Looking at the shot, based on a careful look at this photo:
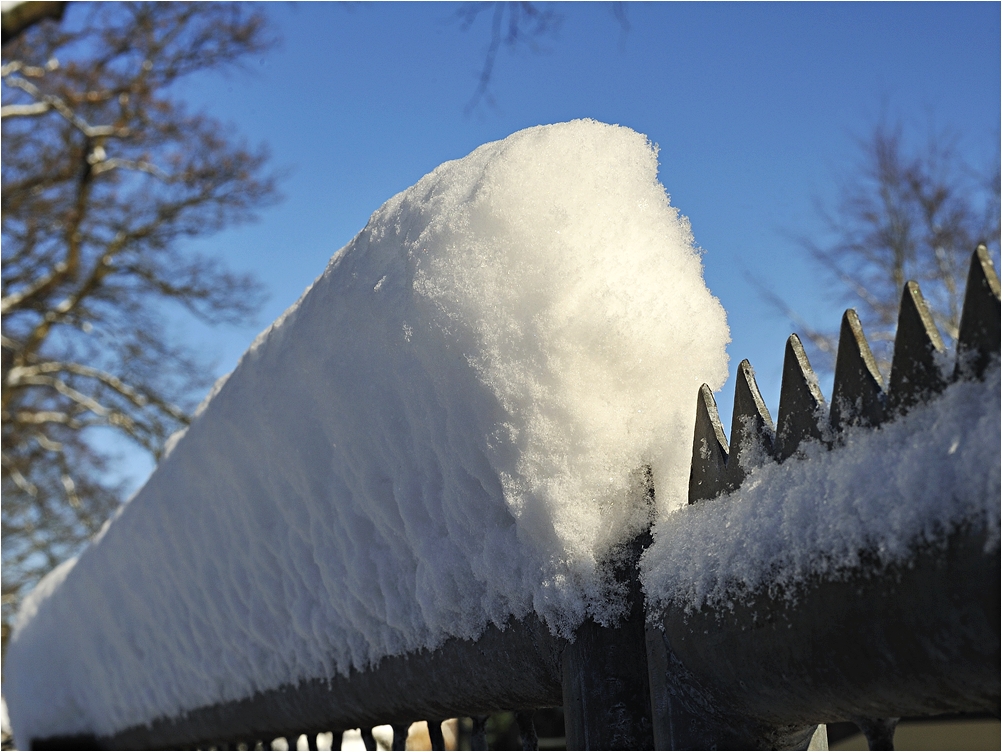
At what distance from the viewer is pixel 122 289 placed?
12.0 m

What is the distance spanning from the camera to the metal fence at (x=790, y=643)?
23.5 inches

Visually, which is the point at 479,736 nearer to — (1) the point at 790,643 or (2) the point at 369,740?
(2) the point at 369,740

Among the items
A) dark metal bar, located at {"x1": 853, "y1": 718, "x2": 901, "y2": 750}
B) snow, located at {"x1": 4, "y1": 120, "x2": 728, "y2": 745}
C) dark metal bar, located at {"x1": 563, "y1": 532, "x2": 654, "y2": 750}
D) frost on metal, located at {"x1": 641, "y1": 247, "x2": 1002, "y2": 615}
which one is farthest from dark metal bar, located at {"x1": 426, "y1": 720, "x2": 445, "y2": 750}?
dark metal bar, located at {"x1": 853, "y1": 718, "x2": 901, "y2": 750}

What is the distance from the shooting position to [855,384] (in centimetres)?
72

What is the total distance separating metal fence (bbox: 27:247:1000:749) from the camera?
598 mm

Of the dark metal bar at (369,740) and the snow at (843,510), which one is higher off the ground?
the snow at (843,510)

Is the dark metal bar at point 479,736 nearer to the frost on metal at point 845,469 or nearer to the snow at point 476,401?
the snow at point 476,401

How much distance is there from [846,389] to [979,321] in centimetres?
15

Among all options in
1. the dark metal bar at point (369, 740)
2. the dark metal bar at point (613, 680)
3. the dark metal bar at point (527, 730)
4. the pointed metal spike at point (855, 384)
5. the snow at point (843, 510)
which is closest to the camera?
the snow at point (843, 510)

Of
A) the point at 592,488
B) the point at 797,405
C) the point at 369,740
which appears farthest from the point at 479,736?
the point at 797,405

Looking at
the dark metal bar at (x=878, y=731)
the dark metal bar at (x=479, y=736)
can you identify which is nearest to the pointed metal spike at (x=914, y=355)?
the dark metal bar at (x=878, y=731)

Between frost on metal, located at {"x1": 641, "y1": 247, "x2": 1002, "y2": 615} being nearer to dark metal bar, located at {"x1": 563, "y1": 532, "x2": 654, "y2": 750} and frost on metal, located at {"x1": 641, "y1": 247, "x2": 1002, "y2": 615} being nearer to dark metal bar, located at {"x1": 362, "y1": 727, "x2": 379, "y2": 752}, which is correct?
dark metal bar, located at {"x1": 563, "y1": 532, "x2": 654, "y2": 750}

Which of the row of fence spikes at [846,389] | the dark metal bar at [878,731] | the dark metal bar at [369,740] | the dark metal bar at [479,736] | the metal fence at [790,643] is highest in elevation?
the row of fence spikes at [846,389]

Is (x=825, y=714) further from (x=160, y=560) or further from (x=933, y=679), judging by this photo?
(x=160, y=560)
